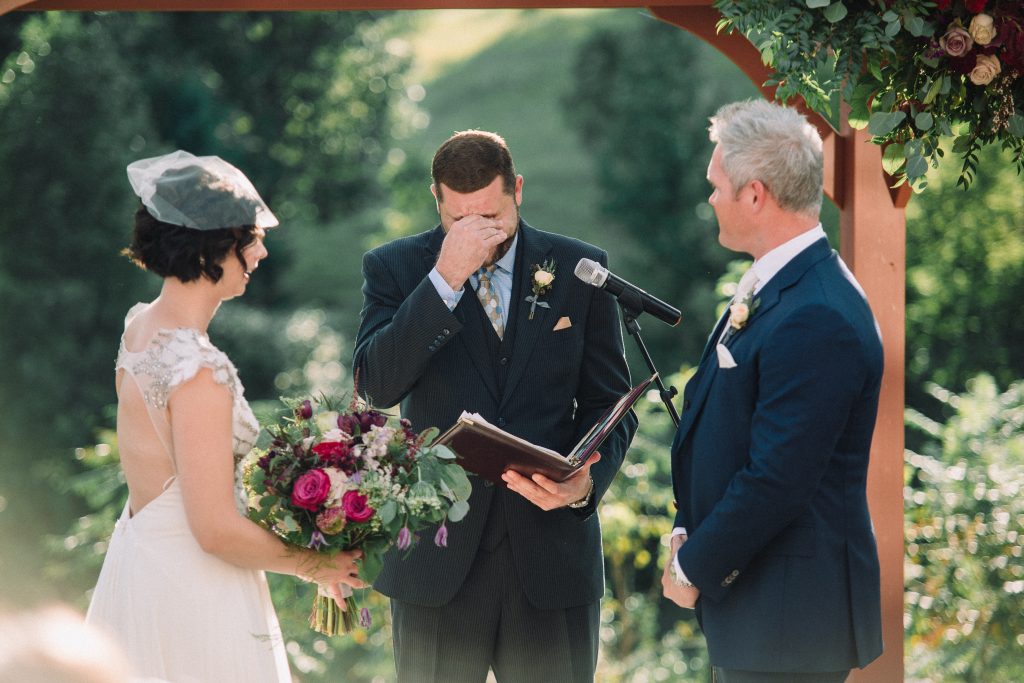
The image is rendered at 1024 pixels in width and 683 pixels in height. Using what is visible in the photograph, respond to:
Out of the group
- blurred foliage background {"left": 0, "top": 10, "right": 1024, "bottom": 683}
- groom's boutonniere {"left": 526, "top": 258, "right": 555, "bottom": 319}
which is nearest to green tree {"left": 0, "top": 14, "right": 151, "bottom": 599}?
blurred foliage background {"left": 0, "top": 10, "right": 1024, "bottom": 683}

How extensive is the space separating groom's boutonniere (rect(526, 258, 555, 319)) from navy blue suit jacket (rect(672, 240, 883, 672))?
709mm

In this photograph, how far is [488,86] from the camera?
25.2 meters

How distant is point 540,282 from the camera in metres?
3.43

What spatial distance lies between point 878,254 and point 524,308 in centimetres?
142

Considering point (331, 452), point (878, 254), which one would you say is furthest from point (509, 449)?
point (878, 254)

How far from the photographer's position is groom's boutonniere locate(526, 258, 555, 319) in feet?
11.2

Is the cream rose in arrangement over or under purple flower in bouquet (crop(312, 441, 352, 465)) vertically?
over

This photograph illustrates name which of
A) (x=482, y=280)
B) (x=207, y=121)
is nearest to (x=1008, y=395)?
(x=482, y=280)

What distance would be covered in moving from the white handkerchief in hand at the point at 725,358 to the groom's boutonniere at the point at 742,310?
7 centimetres

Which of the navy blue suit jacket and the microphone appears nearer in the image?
the navy blue suit jacket

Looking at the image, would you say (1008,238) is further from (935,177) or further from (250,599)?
(250,599)

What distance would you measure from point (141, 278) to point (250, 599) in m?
8.40

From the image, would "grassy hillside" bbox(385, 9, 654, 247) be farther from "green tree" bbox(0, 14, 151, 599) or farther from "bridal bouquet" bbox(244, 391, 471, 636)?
"bridal bouquet" bbox(244, 391, 471, 636)

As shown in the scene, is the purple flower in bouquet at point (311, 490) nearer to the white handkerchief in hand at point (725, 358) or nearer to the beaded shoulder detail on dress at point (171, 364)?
the beaded shoulder detail on dress at point (171, 364)
